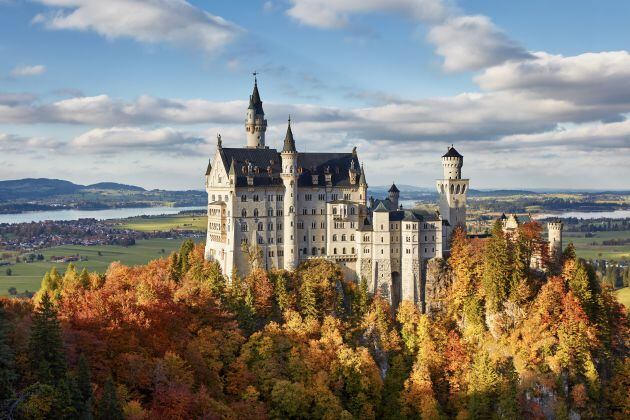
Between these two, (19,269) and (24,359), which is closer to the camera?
(24,359)

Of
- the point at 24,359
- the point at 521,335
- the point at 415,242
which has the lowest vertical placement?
the point at 521,335

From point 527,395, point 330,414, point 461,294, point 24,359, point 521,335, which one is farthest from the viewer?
point 461,294

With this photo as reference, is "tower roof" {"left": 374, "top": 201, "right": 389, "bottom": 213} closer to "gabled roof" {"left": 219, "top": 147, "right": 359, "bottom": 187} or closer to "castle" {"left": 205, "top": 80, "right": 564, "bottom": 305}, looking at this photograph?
"castle" {"left": 205, "top": 80, "right": 564, "bottom": 305}

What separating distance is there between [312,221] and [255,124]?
20118 millimetres

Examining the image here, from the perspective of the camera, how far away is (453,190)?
10262 centimetres

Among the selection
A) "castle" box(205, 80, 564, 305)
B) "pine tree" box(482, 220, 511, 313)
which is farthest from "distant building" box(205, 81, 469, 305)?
"pine tree" box(482, 220, 511, 313)

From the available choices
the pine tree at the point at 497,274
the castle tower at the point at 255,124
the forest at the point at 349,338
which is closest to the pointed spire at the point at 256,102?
the castle tower at the point at 255,124

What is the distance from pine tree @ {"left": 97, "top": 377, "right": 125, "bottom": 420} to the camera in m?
50.6

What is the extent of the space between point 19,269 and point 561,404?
147953 millimetres

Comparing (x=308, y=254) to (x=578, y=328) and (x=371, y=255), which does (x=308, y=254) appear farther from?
(x=578, y=328)

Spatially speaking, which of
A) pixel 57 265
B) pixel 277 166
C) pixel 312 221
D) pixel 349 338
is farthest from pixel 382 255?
pixel 57 265

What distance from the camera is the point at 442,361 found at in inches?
3442

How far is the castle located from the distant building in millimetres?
155

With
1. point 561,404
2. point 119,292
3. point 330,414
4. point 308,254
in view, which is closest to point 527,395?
point 561,404
